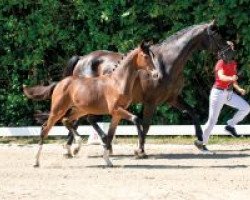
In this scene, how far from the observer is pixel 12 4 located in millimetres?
15656

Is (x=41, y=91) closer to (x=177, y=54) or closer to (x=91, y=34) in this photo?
(x=177, y=54)

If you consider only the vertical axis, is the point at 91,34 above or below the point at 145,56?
below

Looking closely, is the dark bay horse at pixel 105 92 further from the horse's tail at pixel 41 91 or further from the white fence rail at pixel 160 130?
the white fence rail at pixel 160 130

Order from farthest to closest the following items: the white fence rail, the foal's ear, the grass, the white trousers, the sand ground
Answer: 1. the white fence rail
2. the grass
3. the white trousers
4. the foal's ear
5. the sand ground

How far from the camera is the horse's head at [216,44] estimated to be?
12492 millimetres

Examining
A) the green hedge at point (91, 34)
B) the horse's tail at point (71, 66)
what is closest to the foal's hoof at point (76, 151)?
the horse's tail at point (71, 66)

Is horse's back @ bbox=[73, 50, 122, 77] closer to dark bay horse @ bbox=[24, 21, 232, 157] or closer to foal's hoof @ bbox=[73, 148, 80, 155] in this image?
dark bay horse @ bbox=[24, 21, 232, 157]

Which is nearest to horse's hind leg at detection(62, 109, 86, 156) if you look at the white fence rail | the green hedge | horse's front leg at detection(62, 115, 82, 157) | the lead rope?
horse's front leg at detection(62, 115, 82, 157)

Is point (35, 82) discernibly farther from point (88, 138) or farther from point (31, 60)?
point (88, 138)

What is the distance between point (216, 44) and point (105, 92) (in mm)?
2335

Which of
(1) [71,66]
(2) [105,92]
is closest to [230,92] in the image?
(2) [105,92]

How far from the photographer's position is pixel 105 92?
448 inches

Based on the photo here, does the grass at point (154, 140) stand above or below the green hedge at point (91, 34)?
below

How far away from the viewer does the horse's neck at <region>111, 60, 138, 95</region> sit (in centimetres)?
1118
